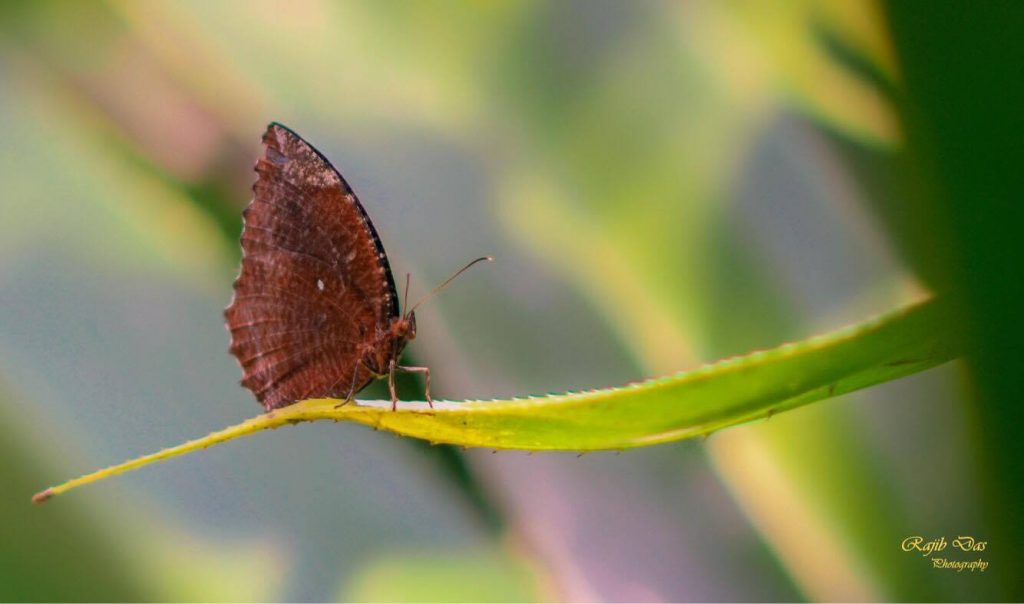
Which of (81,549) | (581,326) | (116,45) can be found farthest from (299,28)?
(81,549)

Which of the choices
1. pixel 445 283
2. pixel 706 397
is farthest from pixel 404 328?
pixel 706 397

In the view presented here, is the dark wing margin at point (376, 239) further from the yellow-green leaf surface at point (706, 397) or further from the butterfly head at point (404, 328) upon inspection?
the yellow-green leaf surface at point (706, 397)

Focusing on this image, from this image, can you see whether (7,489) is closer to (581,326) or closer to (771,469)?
(581,326)

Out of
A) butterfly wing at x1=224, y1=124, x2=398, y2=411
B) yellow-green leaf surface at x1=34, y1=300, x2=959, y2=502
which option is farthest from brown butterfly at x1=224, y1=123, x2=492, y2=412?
yellow-green leaf surface at x1=34, y1=300, x2=959, y2=502

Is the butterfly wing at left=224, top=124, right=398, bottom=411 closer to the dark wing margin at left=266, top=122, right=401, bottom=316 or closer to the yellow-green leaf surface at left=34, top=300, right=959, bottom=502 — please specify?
the dark wing margin at left=266, top=122, right=401, bottom=316

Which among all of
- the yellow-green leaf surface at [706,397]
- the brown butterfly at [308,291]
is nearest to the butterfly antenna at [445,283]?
the brown butterfly at [308,291]

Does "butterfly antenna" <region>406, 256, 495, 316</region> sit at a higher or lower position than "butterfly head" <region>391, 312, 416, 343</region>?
higher

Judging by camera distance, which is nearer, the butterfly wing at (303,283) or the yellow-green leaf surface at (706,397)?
the yellow-green leaf surface at (706,397)
